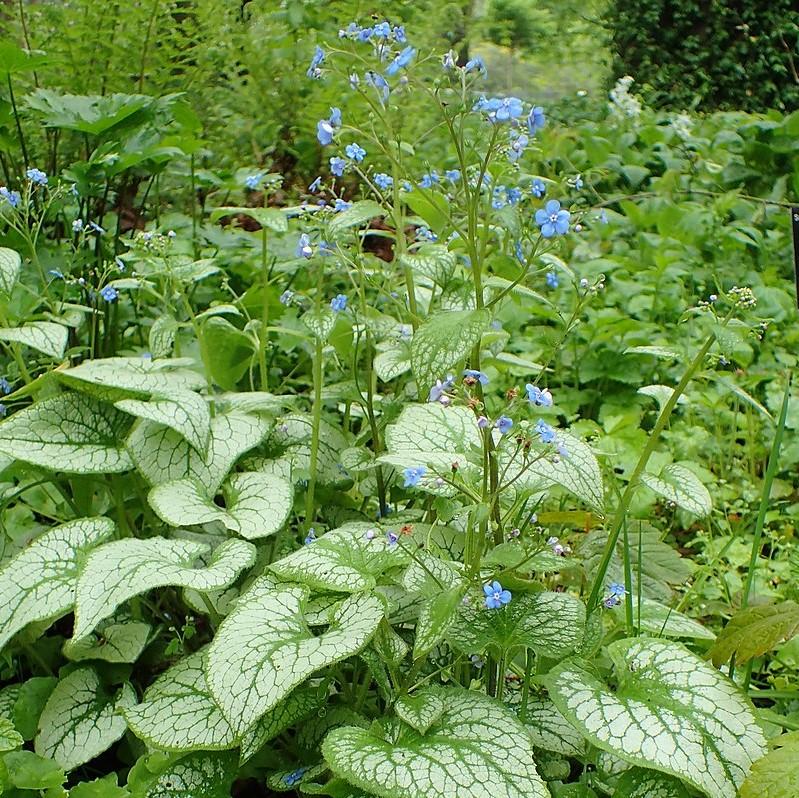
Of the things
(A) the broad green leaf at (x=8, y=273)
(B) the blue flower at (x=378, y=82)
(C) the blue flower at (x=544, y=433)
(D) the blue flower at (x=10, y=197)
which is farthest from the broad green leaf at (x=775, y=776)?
(D) the blue flower at (x=10, y=197)

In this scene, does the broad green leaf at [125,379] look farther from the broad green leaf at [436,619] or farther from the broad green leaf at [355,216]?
the broad green leaf at [436,619]

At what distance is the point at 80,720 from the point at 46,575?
281 mm

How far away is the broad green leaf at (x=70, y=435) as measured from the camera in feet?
5.72

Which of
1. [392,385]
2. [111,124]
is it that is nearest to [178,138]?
[111,124]

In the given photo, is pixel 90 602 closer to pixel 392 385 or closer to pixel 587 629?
pixel 587 629

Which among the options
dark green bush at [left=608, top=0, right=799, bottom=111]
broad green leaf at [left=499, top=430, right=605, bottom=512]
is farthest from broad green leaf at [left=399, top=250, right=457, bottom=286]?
dark green bush at [left=608, top=0, right=799, bottom=111]

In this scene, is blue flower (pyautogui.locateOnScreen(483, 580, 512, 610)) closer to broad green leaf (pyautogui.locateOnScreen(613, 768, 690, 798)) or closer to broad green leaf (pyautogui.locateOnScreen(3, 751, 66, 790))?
broad green leaf (pyautogui.locateOnScreen(613, 768, 690, 798))

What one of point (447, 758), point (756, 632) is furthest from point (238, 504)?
point (756, 632)

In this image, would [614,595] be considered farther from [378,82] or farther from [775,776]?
[378,82]

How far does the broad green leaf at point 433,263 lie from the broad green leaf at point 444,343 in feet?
0.69

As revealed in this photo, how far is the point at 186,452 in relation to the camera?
181 centimetres

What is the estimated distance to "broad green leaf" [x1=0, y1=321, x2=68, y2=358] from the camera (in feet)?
6.08

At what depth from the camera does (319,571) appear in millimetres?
1461

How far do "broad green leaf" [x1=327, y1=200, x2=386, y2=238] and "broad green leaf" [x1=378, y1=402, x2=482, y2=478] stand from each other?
0.36 m
